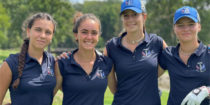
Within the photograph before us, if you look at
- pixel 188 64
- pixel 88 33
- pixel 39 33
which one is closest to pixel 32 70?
pixel 39 33

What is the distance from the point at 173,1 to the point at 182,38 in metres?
36.7

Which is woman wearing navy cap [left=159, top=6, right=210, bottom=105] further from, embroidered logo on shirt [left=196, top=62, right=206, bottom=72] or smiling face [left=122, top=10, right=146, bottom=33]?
smiling face [left=122, top=10, right=146, bottom=33]

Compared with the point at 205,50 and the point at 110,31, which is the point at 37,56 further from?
the point at 110,31

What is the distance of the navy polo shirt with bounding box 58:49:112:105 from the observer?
12.8ft

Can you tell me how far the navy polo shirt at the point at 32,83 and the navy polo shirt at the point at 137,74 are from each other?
1065mm

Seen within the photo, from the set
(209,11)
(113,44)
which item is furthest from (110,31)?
(113,44)

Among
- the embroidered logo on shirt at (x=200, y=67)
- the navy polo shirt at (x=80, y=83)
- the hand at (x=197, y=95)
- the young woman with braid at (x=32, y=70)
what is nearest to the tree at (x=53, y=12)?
the young woman with braid at (x=32, y=70)

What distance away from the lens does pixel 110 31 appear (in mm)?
81062

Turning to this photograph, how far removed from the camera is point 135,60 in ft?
14.1

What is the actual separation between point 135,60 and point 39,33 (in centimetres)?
151

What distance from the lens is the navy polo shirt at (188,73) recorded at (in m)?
3.93

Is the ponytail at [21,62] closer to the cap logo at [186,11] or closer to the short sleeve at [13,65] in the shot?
the short sleeve at [13,65]

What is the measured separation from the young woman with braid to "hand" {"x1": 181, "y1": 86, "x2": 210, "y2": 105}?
75.4 inches

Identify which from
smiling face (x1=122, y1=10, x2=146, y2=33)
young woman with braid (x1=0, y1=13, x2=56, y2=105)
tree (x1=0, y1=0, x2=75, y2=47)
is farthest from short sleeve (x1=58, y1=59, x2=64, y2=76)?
tree (x1=0, y1=0, x2=75, y2=47)
